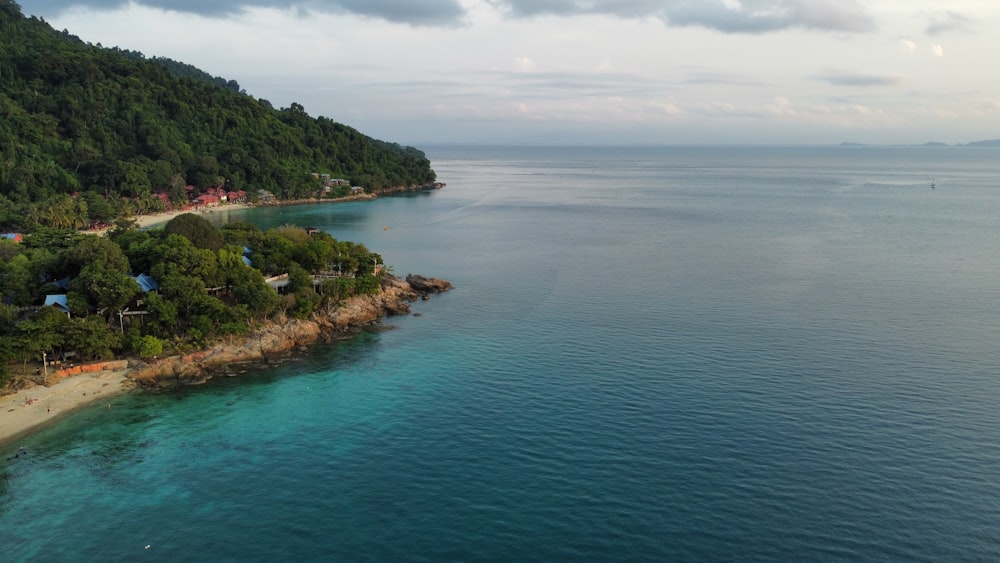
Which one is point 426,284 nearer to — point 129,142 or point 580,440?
point 580,440

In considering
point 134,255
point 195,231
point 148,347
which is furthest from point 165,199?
point 148,347

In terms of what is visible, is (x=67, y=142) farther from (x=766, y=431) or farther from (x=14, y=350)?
(x=766, y=431)

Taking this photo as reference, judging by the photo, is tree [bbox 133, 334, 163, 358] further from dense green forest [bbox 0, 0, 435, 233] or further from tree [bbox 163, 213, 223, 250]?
dense green forest [bbox 0, 0, 435, 233]

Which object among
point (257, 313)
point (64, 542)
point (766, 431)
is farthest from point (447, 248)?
point (64, 542)

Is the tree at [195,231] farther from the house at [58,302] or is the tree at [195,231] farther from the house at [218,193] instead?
the house at [218,193]

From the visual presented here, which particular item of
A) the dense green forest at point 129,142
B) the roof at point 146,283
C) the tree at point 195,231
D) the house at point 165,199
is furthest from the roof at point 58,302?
the house at point 165,199

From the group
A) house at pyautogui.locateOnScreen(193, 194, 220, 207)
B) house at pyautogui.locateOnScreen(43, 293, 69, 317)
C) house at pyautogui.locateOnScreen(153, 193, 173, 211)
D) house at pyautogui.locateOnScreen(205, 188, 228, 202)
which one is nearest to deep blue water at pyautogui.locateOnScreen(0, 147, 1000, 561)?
house at pyautogui.locateOnScreen(43, 293, 69, 317)

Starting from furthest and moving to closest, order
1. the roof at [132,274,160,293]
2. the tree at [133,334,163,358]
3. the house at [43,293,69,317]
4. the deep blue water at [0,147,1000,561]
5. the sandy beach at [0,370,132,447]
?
the roof at [132,274,160,293]
the house at [43,293,69,317]
the tree at [133,334,163,358]
the sandy beach at [0,370,132,447]
the deep blue water at [0,147,1000,561]
